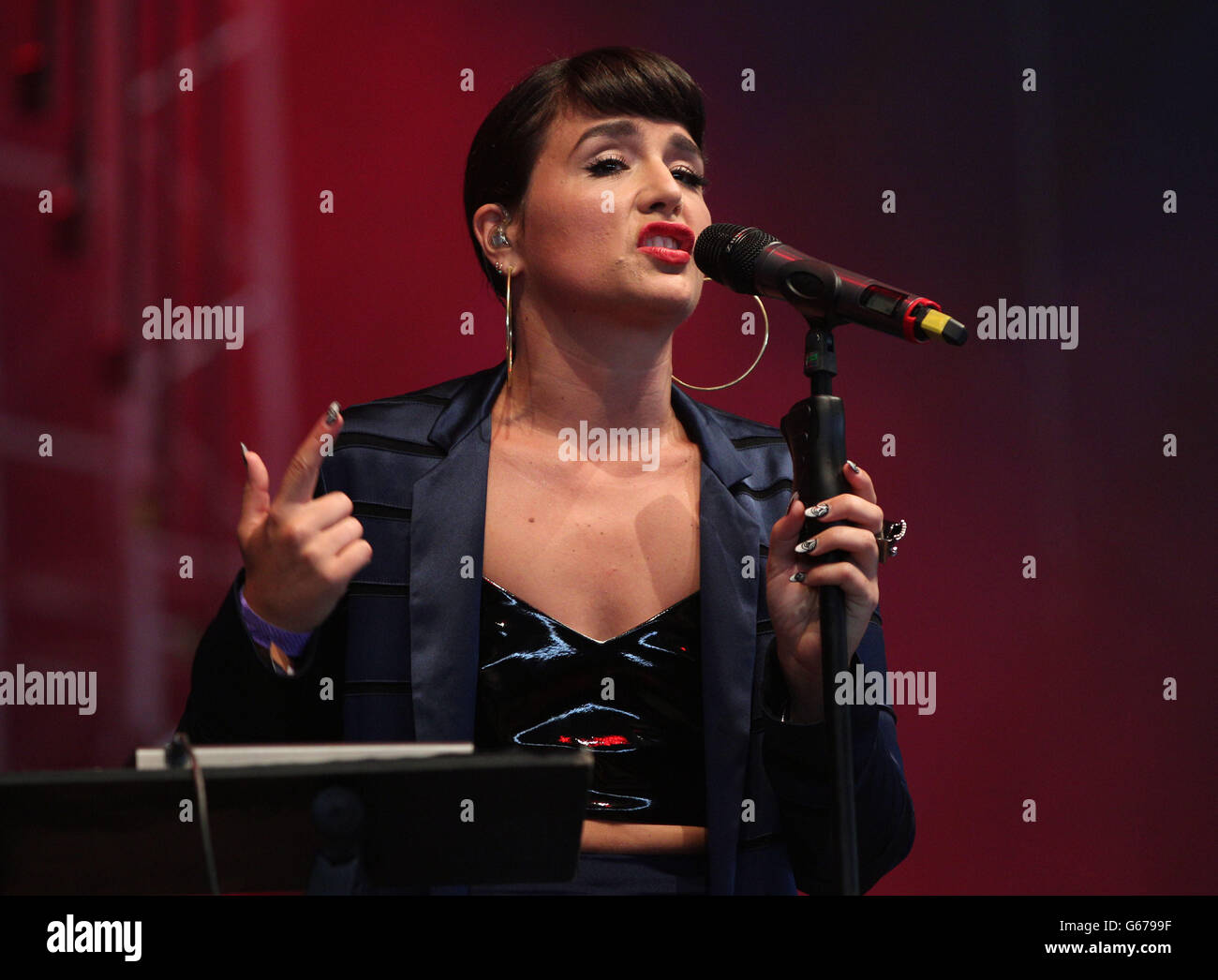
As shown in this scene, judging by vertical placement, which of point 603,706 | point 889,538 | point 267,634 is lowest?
point 603,706

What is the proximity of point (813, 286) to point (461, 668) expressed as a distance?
0.80 meters

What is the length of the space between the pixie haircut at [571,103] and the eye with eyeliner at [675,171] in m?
0.09

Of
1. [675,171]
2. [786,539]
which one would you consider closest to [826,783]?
[786,539]

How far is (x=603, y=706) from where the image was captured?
194cm

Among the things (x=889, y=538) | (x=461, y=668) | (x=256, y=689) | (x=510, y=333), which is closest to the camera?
(x=889, y=538)

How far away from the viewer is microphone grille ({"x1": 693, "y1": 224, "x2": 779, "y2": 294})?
166cm

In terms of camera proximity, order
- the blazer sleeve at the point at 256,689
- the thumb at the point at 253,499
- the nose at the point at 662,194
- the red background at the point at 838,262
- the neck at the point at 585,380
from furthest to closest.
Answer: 1. the red background at the point at 838,262
2. the neck at the point at 585,380
3. the nose at the point at 662,194
4. the blazer sleeve at the point at 256,689
5. the thumb at the point at 253,499

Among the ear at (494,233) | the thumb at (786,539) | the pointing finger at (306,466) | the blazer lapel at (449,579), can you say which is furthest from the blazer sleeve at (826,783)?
the ear at (494,233)

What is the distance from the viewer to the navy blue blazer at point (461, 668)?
1832mm

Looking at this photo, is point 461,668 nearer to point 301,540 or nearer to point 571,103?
point 301,540

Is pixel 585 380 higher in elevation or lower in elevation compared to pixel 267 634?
higher

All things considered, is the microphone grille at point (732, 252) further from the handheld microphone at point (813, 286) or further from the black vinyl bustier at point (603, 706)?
the black vinyl bustier at point (603, 706)
